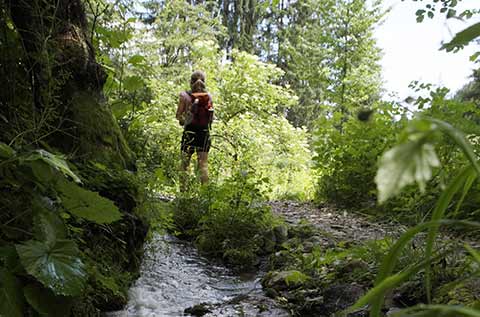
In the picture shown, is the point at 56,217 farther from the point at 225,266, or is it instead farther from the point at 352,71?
the point at 352,71

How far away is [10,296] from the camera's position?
3.79ft

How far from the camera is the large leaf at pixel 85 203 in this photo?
143 centimetres

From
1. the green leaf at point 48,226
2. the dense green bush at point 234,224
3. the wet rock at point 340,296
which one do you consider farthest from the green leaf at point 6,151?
the dense green bush at point 234,224

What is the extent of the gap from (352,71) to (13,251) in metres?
10.7

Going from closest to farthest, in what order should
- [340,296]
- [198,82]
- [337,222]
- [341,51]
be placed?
[340,296], [337,222], [198,82], [341,51]

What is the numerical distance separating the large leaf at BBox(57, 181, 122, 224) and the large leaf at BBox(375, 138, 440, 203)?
50.1 inches

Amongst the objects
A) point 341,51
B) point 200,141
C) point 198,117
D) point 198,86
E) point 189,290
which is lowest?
point 189,290

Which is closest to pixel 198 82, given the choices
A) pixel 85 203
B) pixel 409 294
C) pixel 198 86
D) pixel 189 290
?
pixel 198 86

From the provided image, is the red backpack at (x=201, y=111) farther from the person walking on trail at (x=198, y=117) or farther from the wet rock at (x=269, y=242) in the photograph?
the wet rock at (x=269, y=242)

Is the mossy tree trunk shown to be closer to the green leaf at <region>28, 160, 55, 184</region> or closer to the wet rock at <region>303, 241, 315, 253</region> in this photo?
the green leaf at <region>28, 160, 55, 184</region>

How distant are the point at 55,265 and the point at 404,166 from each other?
117 cm

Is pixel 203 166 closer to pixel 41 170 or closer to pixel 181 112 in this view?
pixel 181 112

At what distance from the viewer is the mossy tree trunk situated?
2023mm

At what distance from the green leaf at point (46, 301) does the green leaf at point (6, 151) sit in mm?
396
